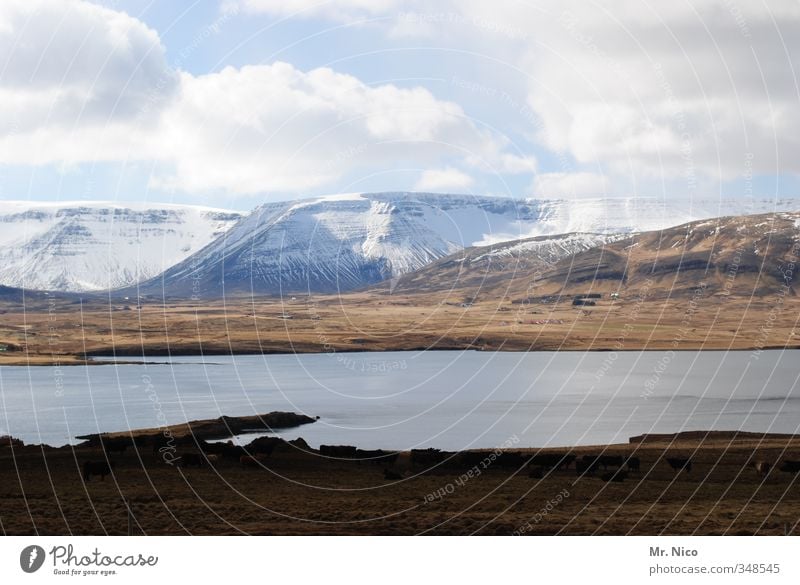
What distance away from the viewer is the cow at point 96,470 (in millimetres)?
47312

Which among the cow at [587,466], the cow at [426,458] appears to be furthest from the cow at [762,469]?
the cow at [426,458]

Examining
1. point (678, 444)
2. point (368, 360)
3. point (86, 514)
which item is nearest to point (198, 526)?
point (86, 514)

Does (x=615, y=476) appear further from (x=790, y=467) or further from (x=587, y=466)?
(x=790, y=467)

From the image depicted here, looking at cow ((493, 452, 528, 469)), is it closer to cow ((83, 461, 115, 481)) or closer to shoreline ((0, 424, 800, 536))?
shoreline ((0, 424, 800, 536))

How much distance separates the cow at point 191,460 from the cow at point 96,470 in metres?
4.11

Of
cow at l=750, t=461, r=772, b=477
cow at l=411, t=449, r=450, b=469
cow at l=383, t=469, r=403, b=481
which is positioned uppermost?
cow at l=411, t=449, r=450, b=469

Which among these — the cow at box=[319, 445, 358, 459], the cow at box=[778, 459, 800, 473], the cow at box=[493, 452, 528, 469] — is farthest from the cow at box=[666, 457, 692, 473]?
the cow at box=[319, 445, 358, 459]

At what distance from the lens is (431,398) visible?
116m

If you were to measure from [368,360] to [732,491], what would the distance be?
151 m

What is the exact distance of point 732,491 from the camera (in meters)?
45.9

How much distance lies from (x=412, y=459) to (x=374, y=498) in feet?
38.1

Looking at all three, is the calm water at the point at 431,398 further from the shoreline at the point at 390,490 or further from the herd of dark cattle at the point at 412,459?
the shoreline at the point at 390,490

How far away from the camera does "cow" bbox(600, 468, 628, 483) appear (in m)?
49.2

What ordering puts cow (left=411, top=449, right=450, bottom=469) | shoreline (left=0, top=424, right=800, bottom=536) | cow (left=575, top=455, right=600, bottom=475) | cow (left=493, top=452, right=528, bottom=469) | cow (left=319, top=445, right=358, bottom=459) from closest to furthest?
shoreline (left=0, top=424, right=800, bottom=536), cow (left=575, top=455, right=600, bottom=475), cow (left=493, top=452, right=528, bottom=469), cow (left=411, top=449, right=450, bottom=469), cow (left=319, top=445, right=358, bottom=459)
